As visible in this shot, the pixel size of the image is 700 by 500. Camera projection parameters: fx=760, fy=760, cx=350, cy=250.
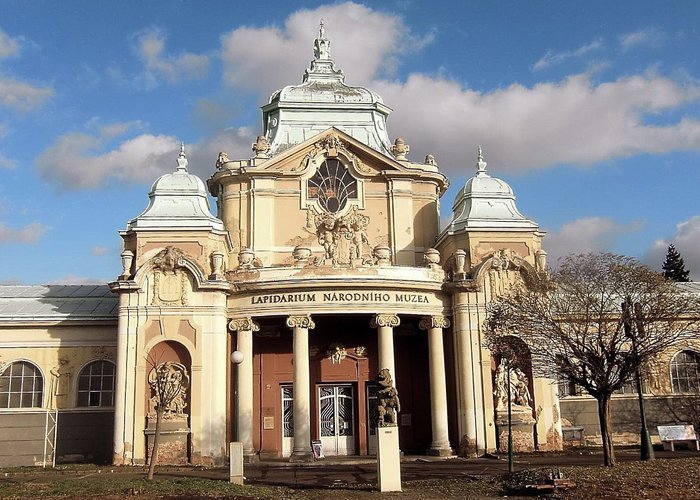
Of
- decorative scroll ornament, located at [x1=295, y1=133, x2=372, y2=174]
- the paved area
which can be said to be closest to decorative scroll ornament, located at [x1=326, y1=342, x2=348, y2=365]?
the paved area

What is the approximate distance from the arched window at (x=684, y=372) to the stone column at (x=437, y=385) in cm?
1087

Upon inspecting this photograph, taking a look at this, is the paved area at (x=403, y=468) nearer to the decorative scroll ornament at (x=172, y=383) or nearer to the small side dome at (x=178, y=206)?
the decorative scroll ornament at (x=172, y=383)

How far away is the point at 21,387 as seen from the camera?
30781 millimetres

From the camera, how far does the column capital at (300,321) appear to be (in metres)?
28.1

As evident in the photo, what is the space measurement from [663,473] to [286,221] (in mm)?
18646

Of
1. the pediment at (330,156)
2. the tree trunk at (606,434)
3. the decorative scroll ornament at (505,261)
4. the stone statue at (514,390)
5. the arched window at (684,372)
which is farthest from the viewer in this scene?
the pediment at (330,156)

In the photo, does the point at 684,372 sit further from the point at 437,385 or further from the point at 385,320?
the point at 385,320

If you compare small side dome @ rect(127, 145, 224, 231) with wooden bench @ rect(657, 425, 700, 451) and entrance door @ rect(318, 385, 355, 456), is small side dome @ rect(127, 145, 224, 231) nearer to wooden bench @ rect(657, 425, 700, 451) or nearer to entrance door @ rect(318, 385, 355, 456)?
entrance door @ rect(318, 385, 355, 456)

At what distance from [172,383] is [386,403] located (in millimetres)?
10673

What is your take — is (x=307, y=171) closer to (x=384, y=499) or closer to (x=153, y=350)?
(x=153, y=350)

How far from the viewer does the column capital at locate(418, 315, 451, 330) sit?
29370 mm

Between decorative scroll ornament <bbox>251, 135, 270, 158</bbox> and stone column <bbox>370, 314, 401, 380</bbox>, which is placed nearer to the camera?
stone column <bbox>370, 314, 401, 380</bbox>

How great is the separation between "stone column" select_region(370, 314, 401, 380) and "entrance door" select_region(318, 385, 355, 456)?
3333mm

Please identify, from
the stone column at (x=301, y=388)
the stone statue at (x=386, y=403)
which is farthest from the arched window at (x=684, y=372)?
the stone statue at (x=386, y=403)
